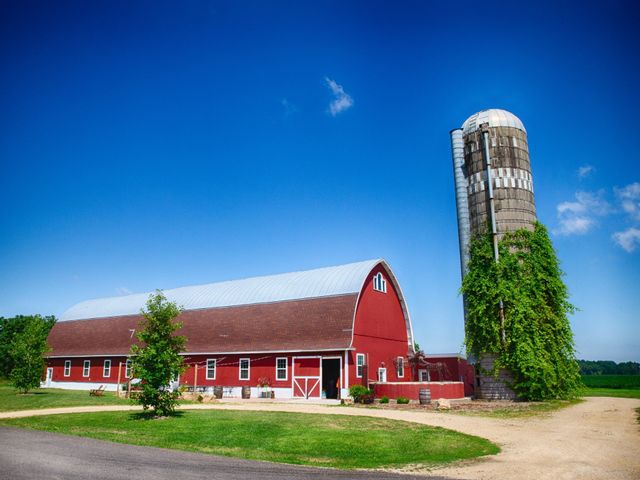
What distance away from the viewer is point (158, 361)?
69.7 ft

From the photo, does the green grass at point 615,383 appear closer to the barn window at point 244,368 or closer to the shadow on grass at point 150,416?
the barn window at point 244,368

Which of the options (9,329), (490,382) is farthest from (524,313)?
(9,329)

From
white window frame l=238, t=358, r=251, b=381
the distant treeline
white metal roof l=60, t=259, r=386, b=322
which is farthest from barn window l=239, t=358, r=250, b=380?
the distant treeline

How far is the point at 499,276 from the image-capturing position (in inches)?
1125

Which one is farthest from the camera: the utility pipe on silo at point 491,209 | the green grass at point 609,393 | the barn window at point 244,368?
the barn window at point 244,368

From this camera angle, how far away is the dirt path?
10406 millimetres

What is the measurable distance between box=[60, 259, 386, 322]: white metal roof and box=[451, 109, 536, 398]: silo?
7873 mm

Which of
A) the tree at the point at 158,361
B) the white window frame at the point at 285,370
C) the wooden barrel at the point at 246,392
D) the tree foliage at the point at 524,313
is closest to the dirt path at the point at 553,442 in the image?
the tree foliage at the point at 524,313

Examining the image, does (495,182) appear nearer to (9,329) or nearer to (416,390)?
(416,390)

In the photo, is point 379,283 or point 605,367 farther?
point 605,367

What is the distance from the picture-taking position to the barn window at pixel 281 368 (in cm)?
3291

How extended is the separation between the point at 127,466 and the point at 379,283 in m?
26.9

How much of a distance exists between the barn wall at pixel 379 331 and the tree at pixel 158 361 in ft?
40.7

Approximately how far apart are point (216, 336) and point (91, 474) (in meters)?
27.9
